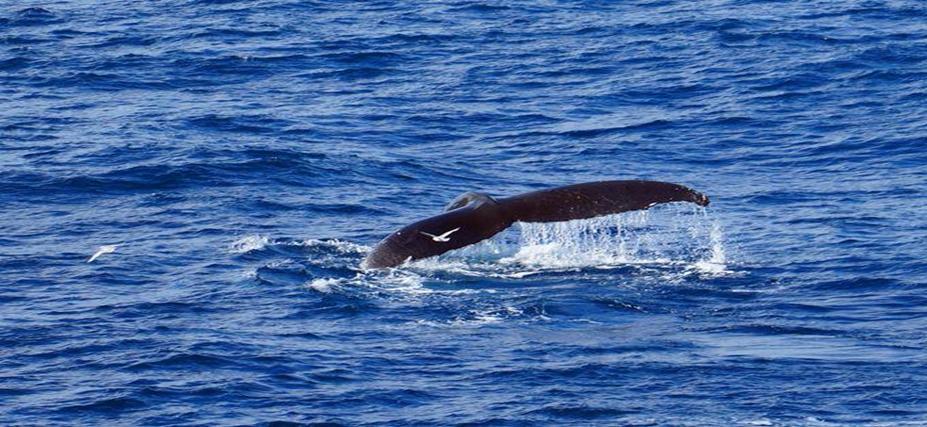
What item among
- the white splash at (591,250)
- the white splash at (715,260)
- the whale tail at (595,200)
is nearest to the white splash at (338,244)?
the white splash at (591,250)

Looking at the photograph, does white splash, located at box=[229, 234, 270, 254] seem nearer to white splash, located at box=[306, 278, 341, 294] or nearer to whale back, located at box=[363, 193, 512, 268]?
white splash, located at box=[306, 278, 341, 294]

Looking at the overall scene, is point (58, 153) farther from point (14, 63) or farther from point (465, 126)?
point (14, 63)

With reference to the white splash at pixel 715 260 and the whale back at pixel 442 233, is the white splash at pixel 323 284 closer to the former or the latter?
the whale back at pixel 442 233

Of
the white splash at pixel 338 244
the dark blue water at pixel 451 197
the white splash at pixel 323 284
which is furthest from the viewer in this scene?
the white splash at pixel 338 244

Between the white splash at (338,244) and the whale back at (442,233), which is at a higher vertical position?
the whale back at (442,233)

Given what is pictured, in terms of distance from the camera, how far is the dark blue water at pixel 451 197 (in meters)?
16.8

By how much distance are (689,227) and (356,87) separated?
43.0 ft

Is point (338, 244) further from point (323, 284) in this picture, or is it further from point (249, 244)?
point (323, 284)

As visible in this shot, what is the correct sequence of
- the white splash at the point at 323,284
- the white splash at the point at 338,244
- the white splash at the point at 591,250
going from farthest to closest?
the white splash at the point at 338,244, the white splash at the point at 591,250, the white splash at the point at 323,284

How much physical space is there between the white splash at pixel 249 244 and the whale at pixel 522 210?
4575mm

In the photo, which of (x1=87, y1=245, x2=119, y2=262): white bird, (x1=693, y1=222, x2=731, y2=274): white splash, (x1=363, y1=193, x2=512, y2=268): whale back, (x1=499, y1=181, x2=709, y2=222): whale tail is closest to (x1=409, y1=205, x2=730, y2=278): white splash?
(x1=693, y1=222, x2=731, y2=274): white splash

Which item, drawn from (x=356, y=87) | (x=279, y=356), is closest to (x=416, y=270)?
(x=279, y=356)

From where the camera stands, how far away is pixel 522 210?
17.8 meters

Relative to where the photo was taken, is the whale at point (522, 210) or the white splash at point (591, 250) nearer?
the whale at point (522, 210)
